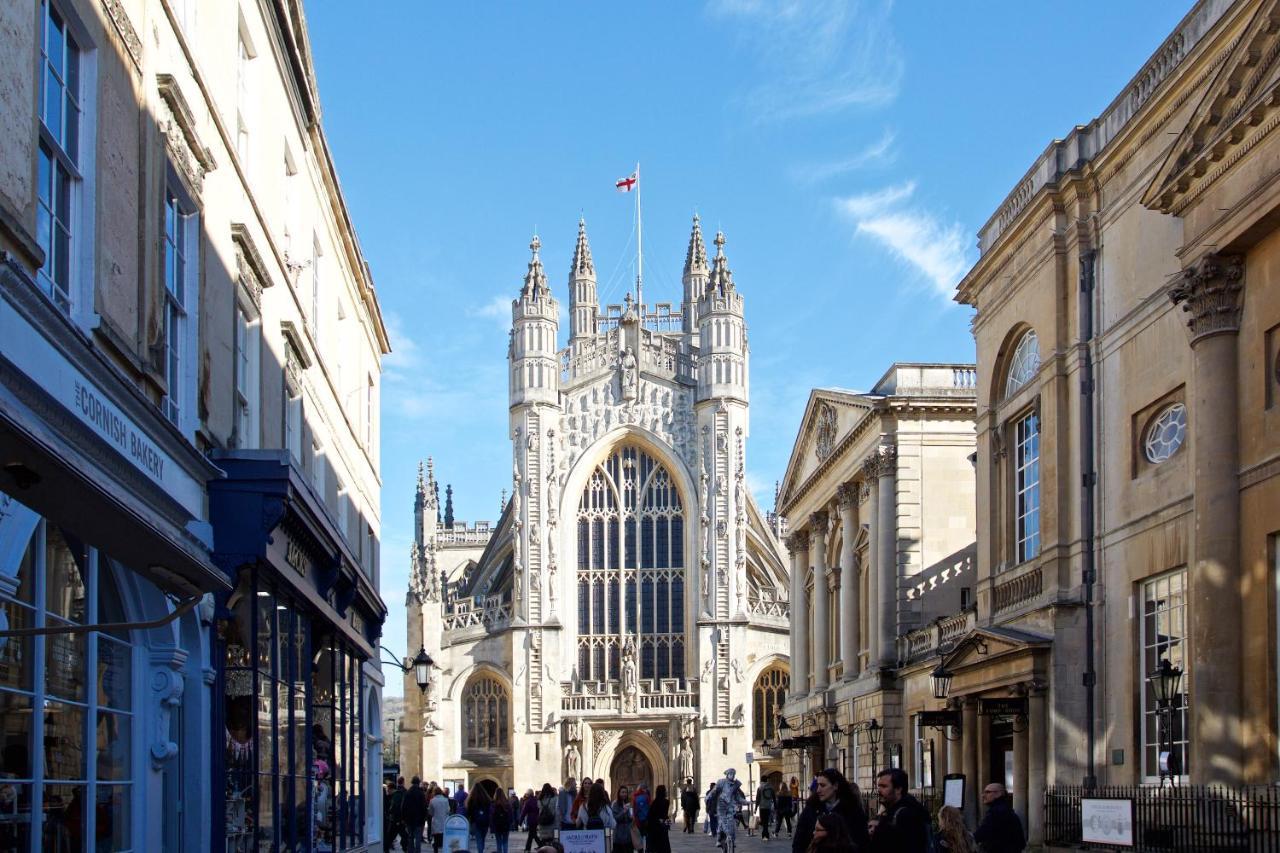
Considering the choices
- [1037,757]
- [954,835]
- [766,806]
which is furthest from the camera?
[766,806]

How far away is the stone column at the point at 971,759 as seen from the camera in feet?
92.2

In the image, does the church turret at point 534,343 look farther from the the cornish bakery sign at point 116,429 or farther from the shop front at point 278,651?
the the cornish bakery sign at point 116,429

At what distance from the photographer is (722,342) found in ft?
223

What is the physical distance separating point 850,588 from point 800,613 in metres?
7.67

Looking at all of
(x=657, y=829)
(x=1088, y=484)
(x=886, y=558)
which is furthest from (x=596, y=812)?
(x=886, y=558)

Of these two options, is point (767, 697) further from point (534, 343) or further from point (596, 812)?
point (596, 812)

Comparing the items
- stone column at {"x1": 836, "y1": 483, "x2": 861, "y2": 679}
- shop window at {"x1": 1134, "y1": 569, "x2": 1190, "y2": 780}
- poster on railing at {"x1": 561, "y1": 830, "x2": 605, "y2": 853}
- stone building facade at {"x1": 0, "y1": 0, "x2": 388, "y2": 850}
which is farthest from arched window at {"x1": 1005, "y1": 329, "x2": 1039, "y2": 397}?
stone column at {"x1": 836, "y1": 483, "x2": 861, "y2": 679}

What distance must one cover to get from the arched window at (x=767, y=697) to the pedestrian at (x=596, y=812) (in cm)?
4424

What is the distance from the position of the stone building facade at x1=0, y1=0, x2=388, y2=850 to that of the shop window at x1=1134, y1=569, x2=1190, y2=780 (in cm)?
977

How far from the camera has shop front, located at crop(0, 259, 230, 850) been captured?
543 centimetres

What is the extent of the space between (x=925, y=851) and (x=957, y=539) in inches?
1106

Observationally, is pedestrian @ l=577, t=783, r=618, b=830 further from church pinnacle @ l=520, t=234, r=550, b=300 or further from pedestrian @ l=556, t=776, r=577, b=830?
church pinnacle @ l=520, t=234, r=550, b=300

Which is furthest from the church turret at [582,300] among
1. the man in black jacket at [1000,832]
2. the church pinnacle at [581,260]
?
the man in black jacket at [1000,832]

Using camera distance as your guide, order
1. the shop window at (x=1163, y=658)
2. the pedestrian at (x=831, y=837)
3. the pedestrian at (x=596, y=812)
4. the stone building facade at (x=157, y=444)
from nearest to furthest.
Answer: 1. the stone building facade at (x=157, y=444)
2. the pedestrian at (x=831, y=837)
3. the shop window at (x=1163, y=658)
4. the pedestrian at (x=596, y=812)
